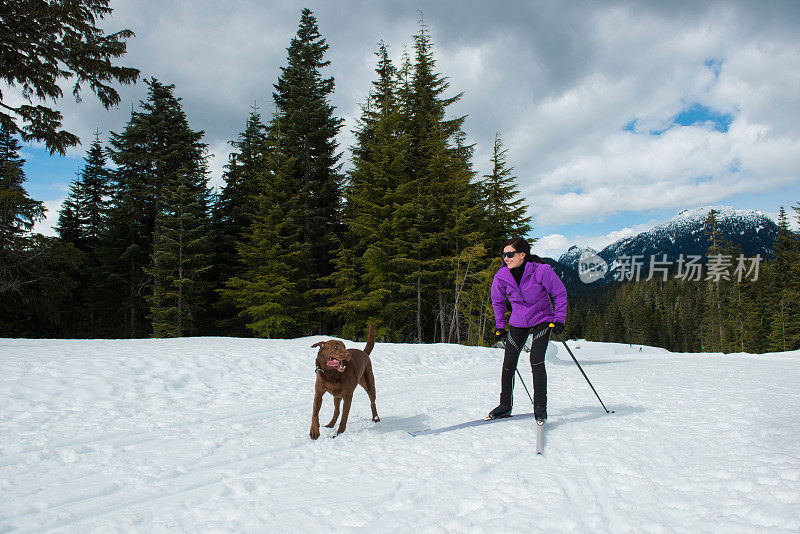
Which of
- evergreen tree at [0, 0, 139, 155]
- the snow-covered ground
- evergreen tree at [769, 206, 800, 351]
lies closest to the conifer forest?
evergreen tree at [0, 0, 139, 155]

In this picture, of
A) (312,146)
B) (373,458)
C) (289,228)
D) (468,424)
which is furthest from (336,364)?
(312,146)

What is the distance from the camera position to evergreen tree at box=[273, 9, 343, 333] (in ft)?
74.8

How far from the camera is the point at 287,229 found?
21016 millimetres

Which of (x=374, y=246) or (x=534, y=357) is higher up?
(x=374, y=246)

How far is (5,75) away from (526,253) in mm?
15449

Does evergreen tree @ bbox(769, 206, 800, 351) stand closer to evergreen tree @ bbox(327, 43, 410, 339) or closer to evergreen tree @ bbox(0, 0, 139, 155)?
evergreen tree @ bbox(327, 43, 410, 339)

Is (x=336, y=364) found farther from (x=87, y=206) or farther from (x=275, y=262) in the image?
(x=87, y=206)

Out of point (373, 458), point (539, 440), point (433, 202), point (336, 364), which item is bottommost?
point (373, 458)

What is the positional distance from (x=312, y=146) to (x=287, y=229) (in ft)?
21.5

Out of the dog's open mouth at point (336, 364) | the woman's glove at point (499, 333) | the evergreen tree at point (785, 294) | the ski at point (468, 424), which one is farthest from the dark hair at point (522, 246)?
the evergreen tree at point (785, 294)

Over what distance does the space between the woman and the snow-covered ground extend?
0.61 m

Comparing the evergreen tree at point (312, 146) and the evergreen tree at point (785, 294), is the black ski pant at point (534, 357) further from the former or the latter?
the evergreen tree at point (785, 294)

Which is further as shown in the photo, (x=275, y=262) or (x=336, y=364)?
(x=275, y=262)

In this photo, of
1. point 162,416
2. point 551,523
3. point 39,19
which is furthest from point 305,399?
point 39,19
